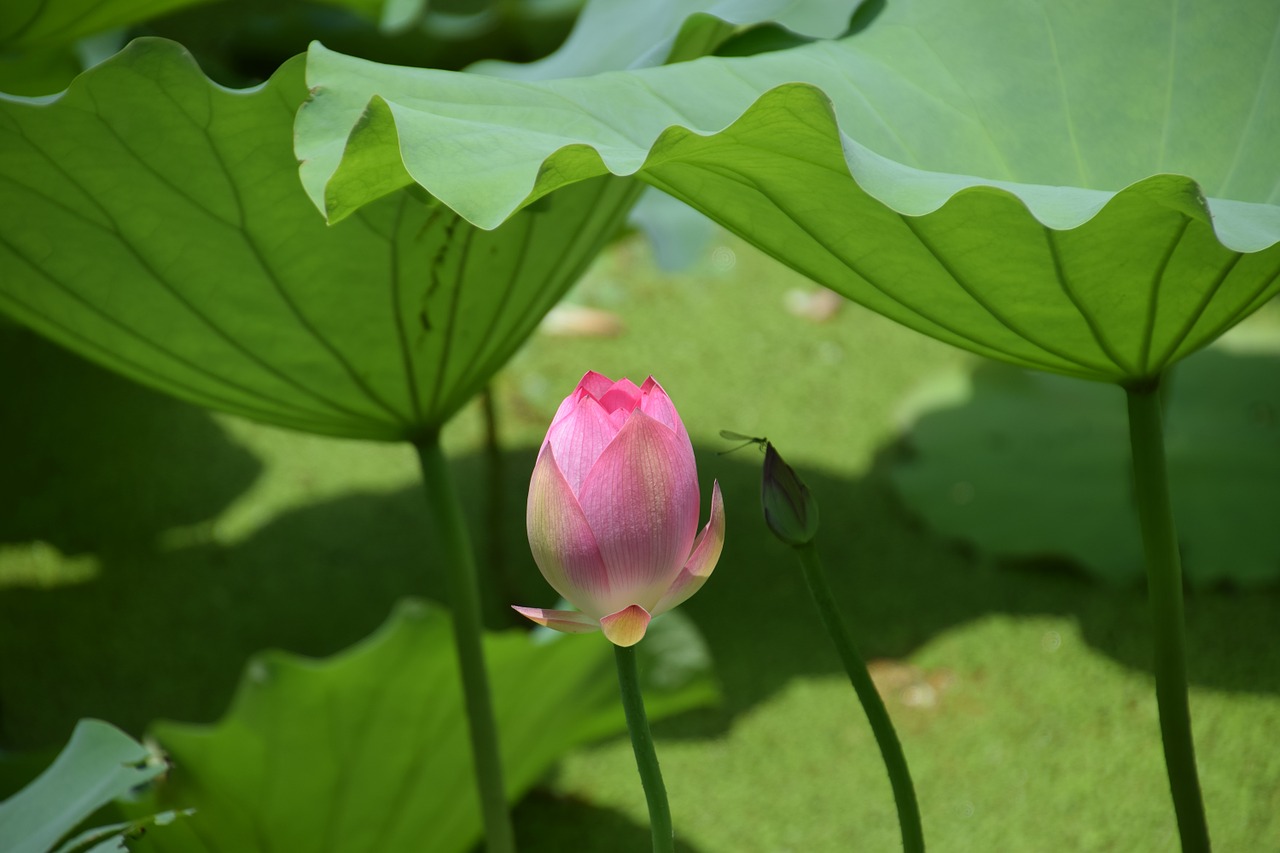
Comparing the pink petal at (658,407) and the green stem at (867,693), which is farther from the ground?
the pink petal at (658,407)

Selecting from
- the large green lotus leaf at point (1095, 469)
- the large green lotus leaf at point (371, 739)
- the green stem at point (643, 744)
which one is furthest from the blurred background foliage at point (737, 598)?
the green stem at point (643, 744)

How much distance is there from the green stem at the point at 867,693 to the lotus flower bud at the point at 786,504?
0.04 ft

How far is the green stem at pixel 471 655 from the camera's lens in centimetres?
85

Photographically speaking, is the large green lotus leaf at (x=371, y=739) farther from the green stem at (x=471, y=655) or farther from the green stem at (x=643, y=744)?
the green stem at (x=643, y=744)

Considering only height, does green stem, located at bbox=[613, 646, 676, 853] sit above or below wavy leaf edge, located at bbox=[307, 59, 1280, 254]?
below

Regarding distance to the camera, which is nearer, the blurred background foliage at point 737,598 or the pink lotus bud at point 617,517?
the pink lotus bud at point 617,517

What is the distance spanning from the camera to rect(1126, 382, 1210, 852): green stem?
646 millimetres

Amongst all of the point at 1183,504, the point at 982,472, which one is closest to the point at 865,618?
the point at 982,472

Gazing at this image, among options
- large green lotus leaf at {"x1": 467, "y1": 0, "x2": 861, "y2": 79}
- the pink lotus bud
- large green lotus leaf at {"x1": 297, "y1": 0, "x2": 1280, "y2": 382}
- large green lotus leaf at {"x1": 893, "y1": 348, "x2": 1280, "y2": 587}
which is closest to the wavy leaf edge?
large green lotus leaf at {"x1": 297, "y1": 0, "x2": 1280, "y2": 382}

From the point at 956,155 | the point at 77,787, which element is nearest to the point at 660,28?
the point at 956,155

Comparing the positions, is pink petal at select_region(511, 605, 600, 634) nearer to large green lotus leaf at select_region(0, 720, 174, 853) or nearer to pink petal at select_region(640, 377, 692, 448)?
pink petal at select_region(640, 377, 692, 448)

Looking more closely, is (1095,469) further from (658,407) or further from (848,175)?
(658,407)

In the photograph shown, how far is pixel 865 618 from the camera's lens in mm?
1443

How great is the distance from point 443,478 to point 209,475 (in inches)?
39.3
